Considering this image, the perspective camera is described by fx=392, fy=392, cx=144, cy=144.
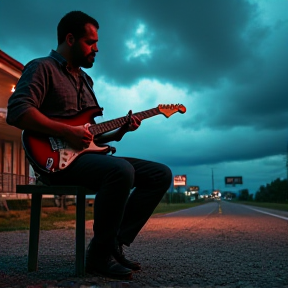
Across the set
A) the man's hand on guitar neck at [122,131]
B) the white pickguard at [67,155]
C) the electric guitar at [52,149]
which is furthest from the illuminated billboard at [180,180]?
the white pickguard at [67,155]

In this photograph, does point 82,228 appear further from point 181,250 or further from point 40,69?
point 181,250

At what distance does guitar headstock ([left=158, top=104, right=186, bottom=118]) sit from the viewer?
3.59 m

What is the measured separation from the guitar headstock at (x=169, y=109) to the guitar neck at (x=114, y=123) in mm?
43

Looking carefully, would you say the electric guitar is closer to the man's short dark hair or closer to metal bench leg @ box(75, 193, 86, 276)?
metal bench leg @ box(75, 193, 86, 276)

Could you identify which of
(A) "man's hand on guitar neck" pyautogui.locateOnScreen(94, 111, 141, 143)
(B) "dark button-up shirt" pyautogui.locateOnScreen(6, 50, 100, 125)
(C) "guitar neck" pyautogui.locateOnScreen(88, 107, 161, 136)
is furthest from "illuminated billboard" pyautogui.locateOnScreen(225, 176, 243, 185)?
(B) "dark button-up shirt" pyautogui.locateOnScreen(6, 50, 100, 125)

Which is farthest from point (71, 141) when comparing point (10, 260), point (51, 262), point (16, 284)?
point (10, 260)

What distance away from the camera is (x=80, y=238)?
9.36 feet

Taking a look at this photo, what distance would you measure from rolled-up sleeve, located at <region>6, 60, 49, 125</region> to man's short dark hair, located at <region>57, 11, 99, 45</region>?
15.1 inches

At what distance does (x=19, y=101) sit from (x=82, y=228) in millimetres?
1017

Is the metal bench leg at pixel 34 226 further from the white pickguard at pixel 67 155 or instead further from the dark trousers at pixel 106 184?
the white pickguard at pixel 67 155

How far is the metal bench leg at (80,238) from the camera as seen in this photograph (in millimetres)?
2814

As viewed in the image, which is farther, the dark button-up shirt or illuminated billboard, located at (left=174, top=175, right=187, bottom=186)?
illuminated billboard, located at (left=174, top=175, right=187, bottom=186)

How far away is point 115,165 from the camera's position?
2.70 m

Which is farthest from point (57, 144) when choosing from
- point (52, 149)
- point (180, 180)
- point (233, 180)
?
point (233, 180)
